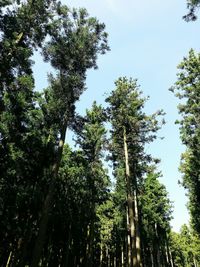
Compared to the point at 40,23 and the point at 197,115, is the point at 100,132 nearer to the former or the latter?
the point at 197,115

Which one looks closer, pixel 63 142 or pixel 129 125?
pixel 63 142

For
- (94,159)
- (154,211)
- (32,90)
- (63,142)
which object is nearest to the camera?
(63,142)

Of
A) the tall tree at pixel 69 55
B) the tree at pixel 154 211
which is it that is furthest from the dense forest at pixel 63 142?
the tree at pixel 154 211

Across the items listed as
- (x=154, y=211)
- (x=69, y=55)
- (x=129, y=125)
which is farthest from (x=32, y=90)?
(x=154, y=211)

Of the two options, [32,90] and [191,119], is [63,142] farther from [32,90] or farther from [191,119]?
[191,119]

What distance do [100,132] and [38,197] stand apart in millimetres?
8907

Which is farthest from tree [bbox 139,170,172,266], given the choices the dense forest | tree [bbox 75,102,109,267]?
tree [bbox 75,102,109,267]

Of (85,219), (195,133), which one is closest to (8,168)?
(85,219)

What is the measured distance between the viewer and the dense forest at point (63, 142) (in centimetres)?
1476

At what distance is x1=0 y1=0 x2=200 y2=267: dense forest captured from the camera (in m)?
14.8

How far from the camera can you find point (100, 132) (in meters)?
24.5

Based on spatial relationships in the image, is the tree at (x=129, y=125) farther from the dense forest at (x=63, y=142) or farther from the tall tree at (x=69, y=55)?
the tall tree at (x=69, y=55)

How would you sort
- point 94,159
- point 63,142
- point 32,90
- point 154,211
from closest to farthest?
point 63,142, point 32,90, point 94,159, point 154,211

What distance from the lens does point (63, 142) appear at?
541 inches
